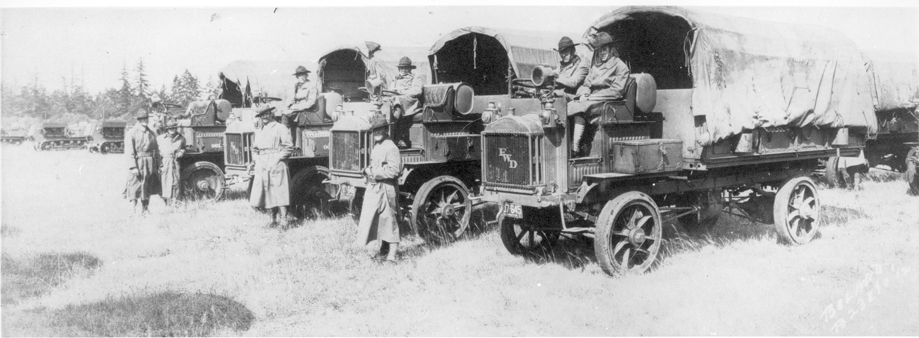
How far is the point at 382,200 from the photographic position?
7621 mm

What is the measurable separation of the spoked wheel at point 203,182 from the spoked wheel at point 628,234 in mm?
8638

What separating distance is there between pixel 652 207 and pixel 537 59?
4.15 m

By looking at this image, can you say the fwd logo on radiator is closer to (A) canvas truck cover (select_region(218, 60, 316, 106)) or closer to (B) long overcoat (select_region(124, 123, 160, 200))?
(B) long overcoat (select_region(124, 123, 160, 200))

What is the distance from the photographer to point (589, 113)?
21.8ft

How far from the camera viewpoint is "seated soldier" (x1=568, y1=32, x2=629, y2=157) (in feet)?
21.7

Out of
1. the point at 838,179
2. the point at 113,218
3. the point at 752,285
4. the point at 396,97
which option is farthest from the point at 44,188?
the point at 838,179

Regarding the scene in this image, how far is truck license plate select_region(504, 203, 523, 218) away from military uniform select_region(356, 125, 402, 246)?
1.53 metres

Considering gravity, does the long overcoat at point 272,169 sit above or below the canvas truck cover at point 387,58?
below

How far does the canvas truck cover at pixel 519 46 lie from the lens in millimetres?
9852

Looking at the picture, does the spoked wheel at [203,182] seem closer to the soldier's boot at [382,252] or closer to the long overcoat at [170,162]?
the long overcoat at [170,162]

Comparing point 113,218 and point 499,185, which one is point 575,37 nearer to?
point 499,185

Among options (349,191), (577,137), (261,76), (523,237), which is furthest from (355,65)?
(577,137)
